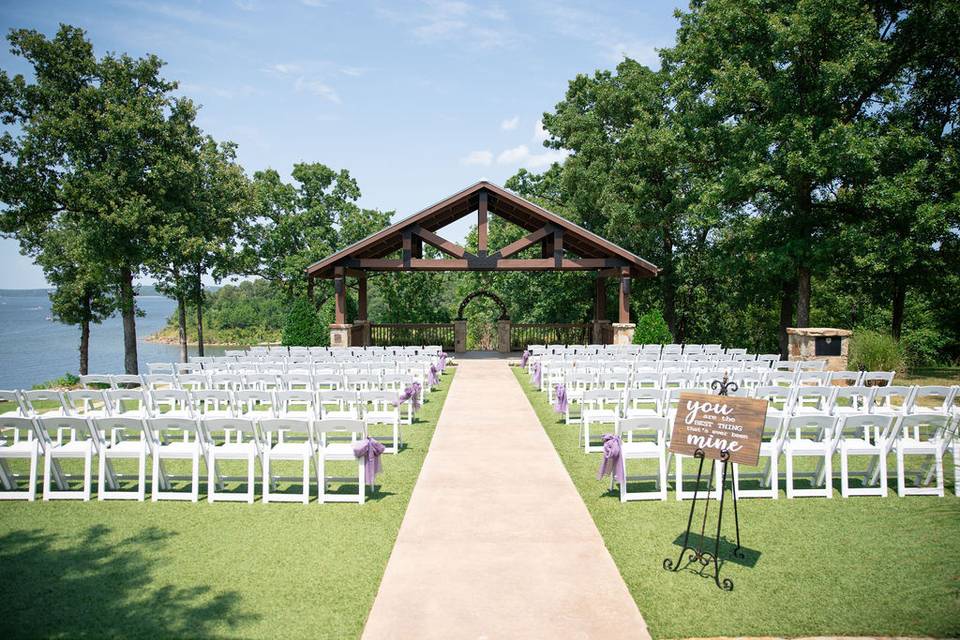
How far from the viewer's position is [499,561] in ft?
17.4

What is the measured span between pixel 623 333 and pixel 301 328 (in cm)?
1193

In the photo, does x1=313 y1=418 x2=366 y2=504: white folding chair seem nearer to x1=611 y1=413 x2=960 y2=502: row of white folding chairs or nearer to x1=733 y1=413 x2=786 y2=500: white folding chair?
x1=611 y1=413 x2=960 y2=502: row of white folding chairs

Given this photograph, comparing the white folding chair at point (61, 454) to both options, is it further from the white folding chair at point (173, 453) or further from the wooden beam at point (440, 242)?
the wooden beam at point (440, 242)

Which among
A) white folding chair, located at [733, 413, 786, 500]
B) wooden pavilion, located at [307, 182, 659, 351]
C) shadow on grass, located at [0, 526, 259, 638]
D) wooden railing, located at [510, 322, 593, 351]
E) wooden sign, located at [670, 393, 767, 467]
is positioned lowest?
shadow on grass, located at [0, 526, 259, 638]

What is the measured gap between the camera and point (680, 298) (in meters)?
34.6

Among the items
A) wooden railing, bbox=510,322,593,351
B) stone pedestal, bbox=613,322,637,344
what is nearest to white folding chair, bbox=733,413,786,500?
stone pedestal, bbox=613,322,637,344

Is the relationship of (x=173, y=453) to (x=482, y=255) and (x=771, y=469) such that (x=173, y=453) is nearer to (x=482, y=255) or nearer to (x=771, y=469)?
(x=771, y=469)

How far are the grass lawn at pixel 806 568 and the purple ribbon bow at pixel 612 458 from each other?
301 mm

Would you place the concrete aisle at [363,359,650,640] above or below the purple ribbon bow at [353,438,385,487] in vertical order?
below

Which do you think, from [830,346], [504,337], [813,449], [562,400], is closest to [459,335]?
[504,337]

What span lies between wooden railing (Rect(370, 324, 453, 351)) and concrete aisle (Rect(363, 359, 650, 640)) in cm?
1784

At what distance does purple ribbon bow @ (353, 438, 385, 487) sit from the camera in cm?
702

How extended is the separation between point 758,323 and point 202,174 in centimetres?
3082

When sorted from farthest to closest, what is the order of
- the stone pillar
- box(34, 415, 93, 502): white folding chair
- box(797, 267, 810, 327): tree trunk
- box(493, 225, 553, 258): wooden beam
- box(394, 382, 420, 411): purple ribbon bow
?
the stone pillar < box(797, 267, 810, 327): tree trunk < box(493, 225, 553, 258): wooden beam < box(394, 382, 420, 411): purple ribbon bow < box(34, 415, 93, 502): white folding chair
